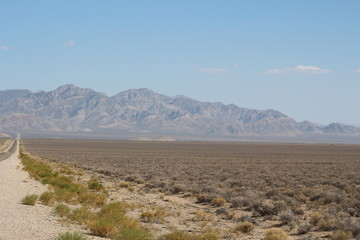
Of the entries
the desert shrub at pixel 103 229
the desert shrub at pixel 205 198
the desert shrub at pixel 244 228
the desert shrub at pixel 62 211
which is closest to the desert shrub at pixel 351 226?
the desert shrub at pixel 244 228

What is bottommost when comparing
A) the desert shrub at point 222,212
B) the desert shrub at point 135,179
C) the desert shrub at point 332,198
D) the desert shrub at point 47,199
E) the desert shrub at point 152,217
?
the desert shrub at point 135,179

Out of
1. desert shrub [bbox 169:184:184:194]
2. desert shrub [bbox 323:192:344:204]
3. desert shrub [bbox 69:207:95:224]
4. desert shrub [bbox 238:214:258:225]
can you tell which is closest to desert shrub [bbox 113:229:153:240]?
desert shrub [bbox 69:207:95:224]

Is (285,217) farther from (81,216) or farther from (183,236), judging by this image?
(81,216)

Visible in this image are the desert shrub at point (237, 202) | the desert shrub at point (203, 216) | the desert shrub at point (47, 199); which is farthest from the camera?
the desert shrub at point (237, 202)

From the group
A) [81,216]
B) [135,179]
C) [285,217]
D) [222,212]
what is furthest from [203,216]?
[135,179]

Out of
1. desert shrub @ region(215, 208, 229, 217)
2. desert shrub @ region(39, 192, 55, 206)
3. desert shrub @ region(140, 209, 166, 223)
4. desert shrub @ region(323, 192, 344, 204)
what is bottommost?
desert shrub @ region(215, 208, 229, 217)

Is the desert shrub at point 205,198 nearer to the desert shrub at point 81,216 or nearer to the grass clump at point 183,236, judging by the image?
the desert shrub at point 81,216

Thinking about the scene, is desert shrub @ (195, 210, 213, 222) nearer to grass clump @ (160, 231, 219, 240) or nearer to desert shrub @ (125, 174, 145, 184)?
grass clump @ (160, 231, 219, 240)

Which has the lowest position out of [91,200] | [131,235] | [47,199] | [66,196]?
[91,200]

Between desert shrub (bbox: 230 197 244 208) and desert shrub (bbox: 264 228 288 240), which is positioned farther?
desert shrub (bbox: 230 197 244 208)

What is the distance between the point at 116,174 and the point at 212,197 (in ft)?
55.7

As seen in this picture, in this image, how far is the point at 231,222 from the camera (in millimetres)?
17172

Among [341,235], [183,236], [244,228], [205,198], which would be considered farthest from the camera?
[205,198]

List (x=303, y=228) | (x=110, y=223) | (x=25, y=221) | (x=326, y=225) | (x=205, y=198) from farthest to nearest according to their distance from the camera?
(x=205, y=198)
(x=326, y=225)
(x=303, y=228)
(x=25, y=221)
(x=110, y=223)
